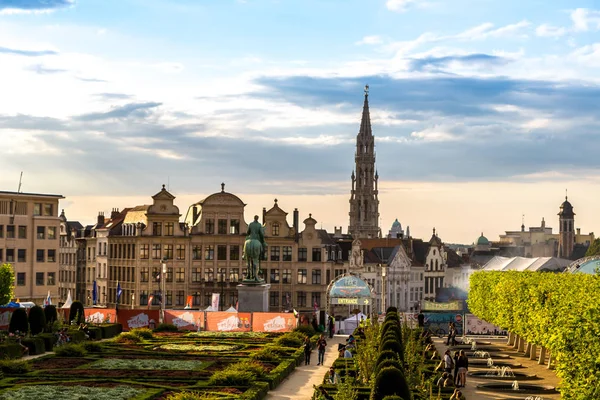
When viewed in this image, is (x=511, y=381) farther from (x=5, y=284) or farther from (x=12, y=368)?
(x=5, y=284)

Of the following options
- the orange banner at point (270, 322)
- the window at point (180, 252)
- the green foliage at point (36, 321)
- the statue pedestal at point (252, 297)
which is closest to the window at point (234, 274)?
the window at point (180, 252)

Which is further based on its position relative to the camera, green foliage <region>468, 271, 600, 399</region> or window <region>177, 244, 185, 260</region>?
window <region>177, 244, 185, 260</region>

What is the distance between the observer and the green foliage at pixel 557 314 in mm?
33875

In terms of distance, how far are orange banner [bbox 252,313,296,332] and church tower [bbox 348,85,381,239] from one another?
12302cm

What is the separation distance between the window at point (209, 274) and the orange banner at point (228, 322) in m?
46.0

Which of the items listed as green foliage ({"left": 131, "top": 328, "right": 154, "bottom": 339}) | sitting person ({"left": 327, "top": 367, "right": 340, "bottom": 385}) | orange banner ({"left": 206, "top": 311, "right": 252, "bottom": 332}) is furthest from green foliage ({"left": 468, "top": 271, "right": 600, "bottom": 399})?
green foliage ({"left": 131, "top": 328, "right": 154, "bottom": 339})

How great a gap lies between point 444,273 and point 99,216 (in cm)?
5938

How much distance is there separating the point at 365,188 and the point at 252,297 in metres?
126

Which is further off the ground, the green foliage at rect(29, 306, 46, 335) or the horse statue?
the horse statue

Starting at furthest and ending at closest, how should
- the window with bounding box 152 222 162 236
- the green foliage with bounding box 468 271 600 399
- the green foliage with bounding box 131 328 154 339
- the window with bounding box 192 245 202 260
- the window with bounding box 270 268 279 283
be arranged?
the window with bounding box 270 268 279 283, the window with bounding box 192 245 202 260, the window with bounding box 152 222 162 236, the green foliage with bounding box 131 328 154 339, the green foliage with bounding box 468 271 600 399

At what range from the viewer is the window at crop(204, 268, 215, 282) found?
118000 mm

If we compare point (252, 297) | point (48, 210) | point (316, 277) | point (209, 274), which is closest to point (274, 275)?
point (316, 277)

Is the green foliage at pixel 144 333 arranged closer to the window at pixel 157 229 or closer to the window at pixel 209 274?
the window at pixel 157 229

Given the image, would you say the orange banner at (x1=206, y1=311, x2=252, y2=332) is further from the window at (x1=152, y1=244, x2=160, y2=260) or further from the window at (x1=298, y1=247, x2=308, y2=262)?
the window at (x1=298, y1=247, x2=308, y2=262)
